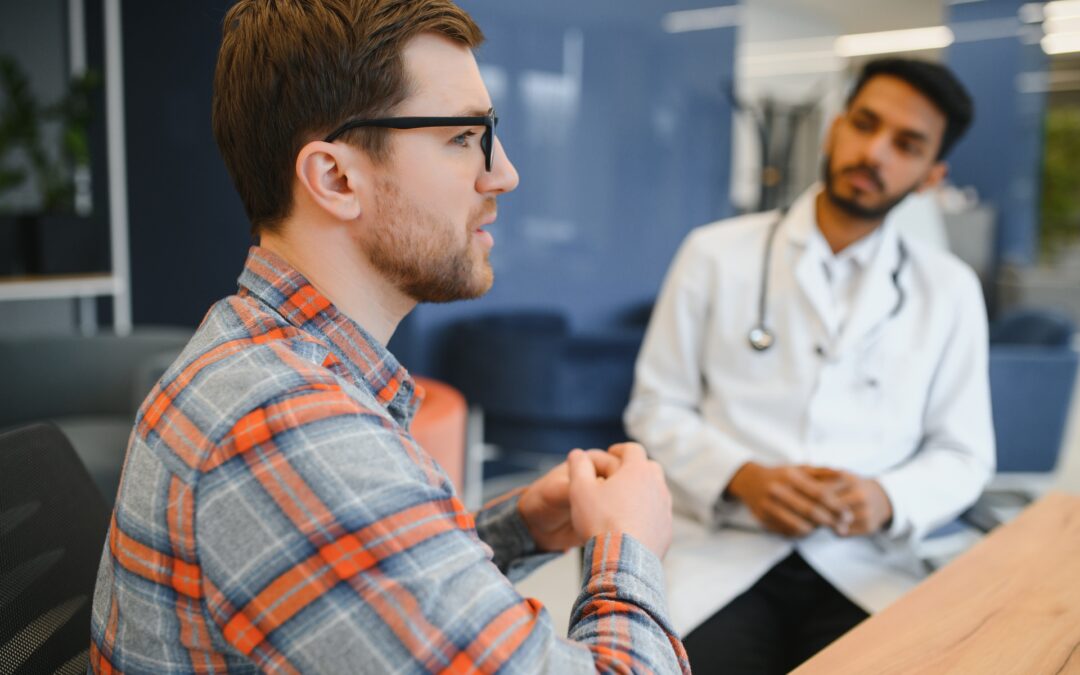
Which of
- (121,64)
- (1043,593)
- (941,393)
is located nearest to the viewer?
(1043,593)

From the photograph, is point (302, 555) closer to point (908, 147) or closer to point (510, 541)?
point (510, 541)

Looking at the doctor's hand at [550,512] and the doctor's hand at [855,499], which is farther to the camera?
the doctor's hand at [855,499]

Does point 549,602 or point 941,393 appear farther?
point 941,393

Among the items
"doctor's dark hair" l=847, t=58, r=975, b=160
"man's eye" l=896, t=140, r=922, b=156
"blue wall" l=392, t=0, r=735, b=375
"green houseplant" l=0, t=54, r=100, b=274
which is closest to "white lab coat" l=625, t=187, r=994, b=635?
"man's eye" l=896, t=140, r=922, b=156

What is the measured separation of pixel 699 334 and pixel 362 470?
4.61ft

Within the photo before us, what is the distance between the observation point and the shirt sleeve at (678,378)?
1.90 m

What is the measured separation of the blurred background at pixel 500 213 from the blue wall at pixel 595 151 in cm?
1

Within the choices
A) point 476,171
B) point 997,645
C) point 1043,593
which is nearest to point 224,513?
point 476,171

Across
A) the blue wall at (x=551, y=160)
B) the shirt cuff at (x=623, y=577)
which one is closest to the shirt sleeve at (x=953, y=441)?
the shirt cuff at (x=623, y=577)

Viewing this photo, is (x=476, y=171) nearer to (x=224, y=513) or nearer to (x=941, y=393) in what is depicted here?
(x=224, y=513)

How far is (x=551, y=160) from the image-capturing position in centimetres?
445

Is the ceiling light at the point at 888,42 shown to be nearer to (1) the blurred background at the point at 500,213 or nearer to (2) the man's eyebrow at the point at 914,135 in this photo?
(1) the blurred background at the point at 500,213

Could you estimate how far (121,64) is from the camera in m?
4.09

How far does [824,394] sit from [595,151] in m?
3.02
